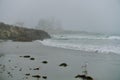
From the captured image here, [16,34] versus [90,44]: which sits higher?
[16,34]

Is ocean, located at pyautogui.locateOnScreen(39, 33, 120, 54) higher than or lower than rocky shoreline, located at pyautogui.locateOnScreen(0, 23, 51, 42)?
lower

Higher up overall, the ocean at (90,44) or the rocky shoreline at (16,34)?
the rocky shoreline at (16,34)

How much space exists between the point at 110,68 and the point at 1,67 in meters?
7.24

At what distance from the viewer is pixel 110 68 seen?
2092 cm

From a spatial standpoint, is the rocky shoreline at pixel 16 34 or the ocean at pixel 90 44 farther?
the rocky shoreline at pixel 16 34

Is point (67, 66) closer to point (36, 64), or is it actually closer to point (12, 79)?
point (36, 64)

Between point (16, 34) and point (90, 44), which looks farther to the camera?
point (16, 34)

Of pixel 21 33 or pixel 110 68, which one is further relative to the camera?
pixel 21 33

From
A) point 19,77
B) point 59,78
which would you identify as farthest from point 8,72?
point 59,78

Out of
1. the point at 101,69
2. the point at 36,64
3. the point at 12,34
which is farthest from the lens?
the point at 12,34

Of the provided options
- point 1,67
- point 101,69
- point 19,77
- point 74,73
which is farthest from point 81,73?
point 1,67

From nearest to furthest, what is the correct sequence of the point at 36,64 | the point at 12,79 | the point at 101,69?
1. the point at 12,79
2. the point at 101,69
3. the point at 36,64

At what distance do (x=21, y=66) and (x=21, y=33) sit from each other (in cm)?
5066

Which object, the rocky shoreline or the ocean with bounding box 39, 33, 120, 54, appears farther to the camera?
the rocky shoreline
